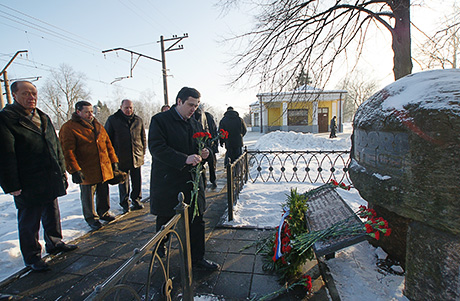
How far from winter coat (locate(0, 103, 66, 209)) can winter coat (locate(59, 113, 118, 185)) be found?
0.42 m

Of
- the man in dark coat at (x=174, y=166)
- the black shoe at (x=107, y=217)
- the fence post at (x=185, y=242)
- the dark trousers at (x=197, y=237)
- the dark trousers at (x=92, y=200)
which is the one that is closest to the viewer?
the fence post at (x=185, y=242)

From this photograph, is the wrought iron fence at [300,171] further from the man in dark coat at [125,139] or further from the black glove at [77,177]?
the black glove at [77,177]

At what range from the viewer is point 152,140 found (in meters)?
2.32

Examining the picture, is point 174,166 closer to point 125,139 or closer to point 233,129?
point 125,139

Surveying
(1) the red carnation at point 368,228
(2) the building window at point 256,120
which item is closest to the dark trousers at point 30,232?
(1) the red carnation at point 368,228

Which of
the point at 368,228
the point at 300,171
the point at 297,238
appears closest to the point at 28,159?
the point at 297,238

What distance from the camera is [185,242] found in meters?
1.78

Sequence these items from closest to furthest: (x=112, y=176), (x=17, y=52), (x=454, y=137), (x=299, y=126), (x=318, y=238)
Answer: (x=454, y=137)
(x=318, y=238)
(x=112, y=176)
(x=17, y=52)
(x=299, y=126)

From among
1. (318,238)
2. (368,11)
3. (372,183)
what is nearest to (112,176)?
(318,238)

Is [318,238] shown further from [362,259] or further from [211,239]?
[211,239]

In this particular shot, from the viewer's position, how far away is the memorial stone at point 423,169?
156 centimetres

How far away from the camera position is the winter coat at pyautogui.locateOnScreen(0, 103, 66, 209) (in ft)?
7.85

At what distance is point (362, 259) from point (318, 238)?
0.89m

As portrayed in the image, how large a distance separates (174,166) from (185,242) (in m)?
0.76
